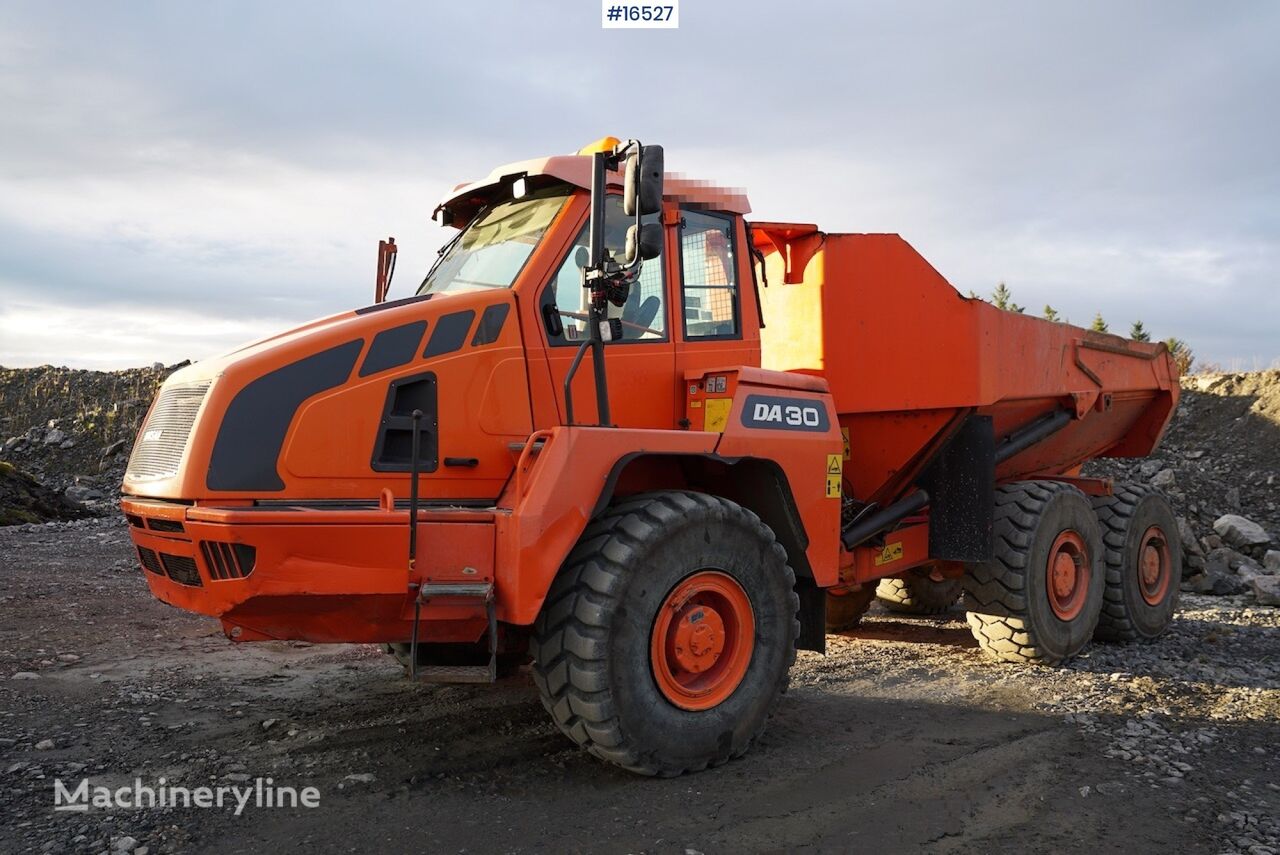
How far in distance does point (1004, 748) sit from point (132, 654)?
17.3 feet

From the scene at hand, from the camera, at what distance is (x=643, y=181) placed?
164 inches

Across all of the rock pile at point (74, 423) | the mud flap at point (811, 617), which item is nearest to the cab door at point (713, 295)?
the mud flap at point (811, 617)

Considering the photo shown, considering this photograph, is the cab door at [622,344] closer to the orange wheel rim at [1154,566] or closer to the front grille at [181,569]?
the front grille at [181,569]

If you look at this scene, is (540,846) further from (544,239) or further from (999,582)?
(999,582)

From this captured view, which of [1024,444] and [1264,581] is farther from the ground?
[1024,444]

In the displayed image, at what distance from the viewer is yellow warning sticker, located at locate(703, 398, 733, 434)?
191 inches

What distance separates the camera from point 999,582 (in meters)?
6.69

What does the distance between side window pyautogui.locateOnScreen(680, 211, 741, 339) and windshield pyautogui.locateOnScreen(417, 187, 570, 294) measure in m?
0.72

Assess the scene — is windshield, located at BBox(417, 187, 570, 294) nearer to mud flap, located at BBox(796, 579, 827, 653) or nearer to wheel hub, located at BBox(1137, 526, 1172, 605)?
mud flap, located at BBox(796, 579, 827, 653)

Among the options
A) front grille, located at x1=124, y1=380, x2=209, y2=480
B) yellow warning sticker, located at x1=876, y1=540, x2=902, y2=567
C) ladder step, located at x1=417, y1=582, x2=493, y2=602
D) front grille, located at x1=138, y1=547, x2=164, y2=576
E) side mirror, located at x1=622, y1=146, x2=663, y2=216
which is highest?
side mirror, located at x1=622, y1=146, x2=663, y2=216

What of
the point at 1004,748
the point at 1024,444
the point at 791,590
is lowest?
the point at 1004,748

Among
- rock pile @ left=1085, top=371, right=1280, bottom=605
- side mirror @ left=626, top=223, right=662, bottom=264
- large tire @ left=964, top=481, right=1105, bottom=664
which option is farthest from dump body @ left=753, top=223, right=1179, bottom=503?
rock pile @ left=1085, top=371, right=1280, bottom=605

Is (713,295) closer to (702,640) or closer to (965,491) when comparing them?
(702,640)

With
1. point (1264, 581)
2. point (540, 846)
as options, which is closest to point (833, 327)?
point (540, 846)
